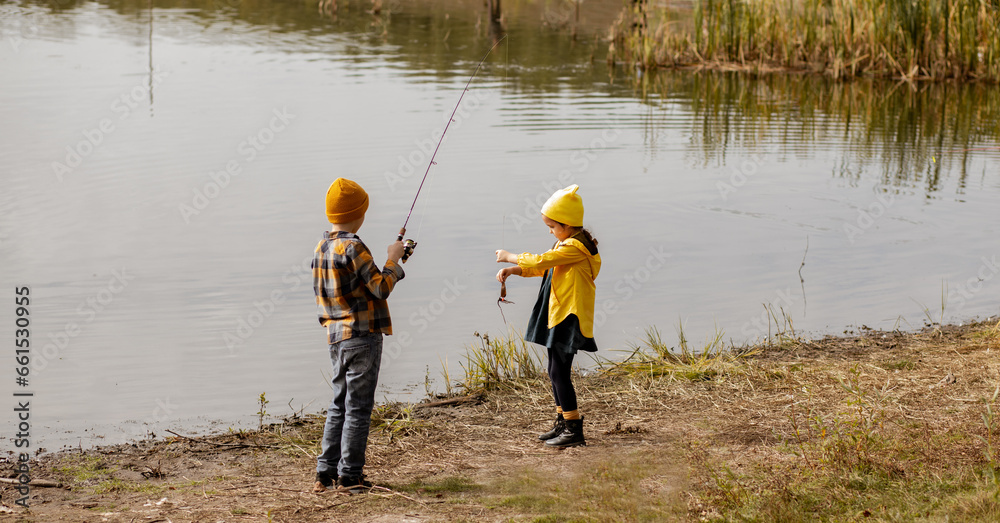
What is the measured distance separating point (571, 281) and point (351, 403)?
4.35 ft

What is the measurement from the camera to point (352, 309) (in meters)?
4.52

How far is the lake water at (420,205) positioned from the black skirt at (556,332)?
176 centimetres

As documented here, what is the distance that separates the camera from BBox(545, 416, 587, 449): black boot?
5.33 meters

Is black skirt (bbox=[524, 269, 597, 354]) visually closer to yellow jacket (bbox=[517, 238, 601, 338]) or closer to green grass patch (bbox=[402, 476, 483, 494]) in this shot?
yellow jacket (bbox=[517, 238, 601, 338])

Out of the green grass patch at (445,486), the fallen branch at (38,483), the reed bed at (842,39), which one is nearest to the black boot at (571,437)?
the green grass patch at (445,486)

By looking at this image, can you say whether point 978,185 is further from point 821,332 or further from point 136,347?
point 136,347

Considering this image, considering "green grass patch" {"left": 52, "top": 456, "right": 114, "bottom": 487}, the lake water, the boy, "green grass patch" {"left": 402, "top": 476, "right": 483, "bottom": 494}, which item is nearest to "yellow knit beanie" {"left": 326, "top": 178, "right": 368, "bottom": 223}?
the boy

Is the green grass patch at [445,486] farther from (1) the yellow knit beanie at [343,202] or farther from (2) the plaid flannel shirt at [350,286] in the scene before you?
(1) the yellow knit beanie at [343,202]

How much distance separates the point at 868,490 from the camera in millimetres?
4430

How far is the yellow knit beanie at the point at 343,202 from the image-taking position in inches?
178

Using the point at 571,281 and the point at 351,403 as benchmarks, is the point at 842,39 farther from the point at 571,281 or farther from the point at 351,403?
the point at 351,403

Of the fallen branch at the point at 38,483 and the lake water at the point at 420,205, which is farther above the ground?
the lake water at the point at 420,205

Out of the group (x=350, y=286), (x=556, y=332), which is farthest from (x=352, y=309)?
(x=556, y=332)

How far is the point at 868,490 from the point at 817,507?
11.8 inches
